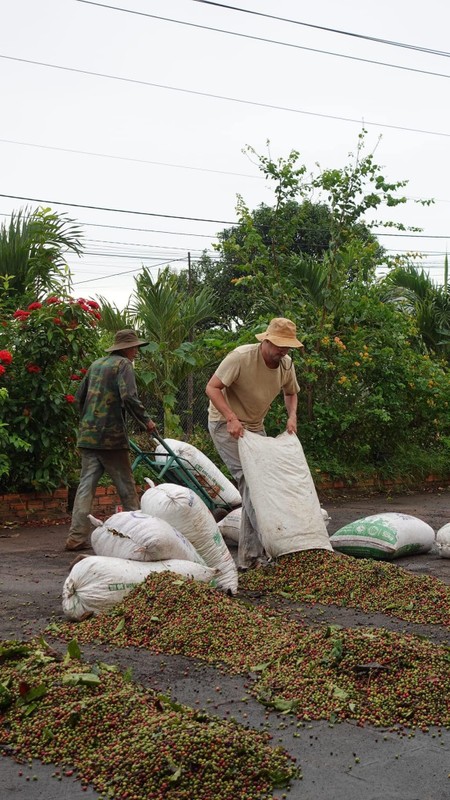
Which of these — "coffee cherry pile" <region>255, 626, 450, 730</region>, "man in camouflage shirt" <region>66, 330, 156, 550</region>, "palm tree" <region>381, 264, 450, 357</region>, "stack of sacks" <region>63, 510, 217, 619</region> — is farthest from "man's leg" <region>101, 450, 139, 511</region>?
"palm tree" <region>381, 264, 450, 357</region>

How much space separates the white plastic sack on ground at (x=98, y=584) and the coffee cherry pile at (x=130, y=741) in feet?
4.04

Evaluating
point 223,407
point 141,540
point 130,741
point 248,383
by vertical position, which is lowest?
point 130,741

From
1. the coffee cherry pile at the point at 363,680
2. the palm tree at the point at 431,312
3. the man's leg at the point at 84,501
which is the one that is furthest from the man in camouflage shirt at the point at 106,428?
the palm tree at the point at 431,312

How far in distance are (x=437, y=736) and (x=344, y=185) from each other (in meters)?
9.43

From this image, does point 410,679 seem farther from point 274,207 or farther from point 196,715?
point 274,207

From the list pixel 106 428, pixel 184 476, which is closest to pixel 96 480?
pixel 106 428

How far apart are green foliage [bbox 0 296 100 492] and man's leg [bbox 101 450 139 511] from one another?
1.46 m

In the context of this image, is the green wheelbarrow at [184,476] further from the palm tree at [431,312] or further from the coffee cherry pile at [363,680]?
the palm tree at [431,312]

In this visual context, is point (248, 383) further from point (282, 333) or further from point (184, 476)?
point (184, 476)

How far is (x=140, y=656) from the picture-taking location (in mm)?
4738

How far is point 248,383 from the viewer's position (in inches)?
277

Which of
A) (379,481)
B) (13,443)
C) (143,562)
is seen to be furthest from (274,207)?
(143,562)

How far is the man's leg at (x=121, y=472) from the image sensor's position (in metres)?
8.03

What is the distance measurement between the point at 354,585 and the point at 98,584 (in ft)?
5.56
